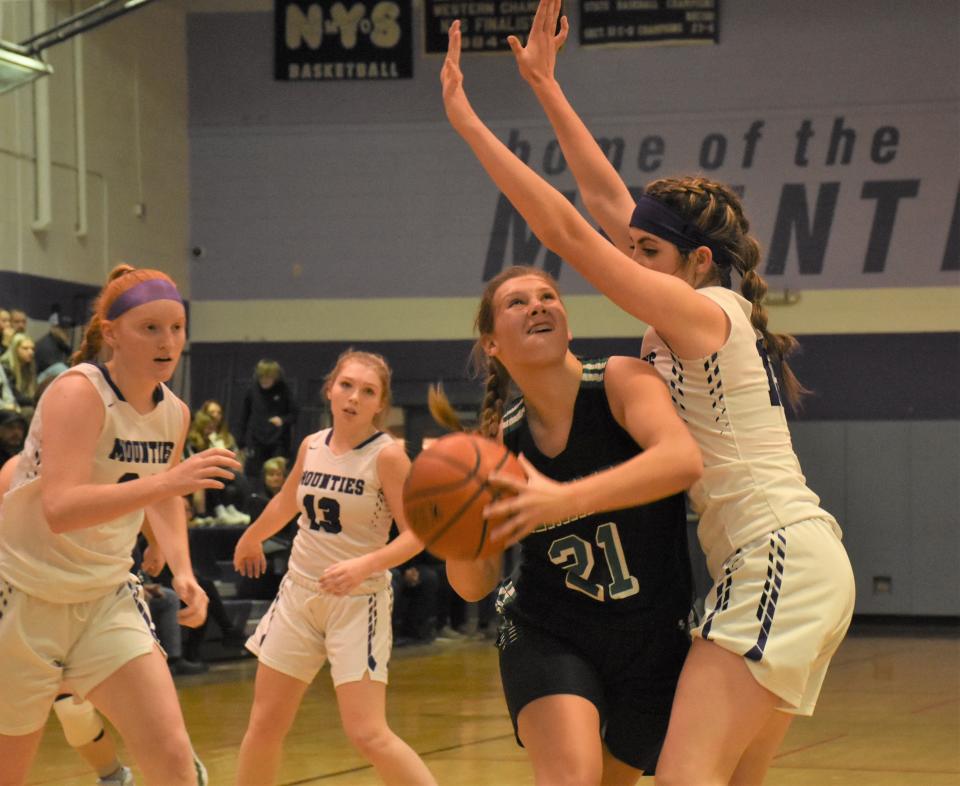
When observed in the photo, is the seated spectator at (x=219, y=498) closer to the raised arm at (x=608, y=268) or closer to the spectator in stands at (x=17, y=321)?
the spectator in stands at (x=17, y=321)

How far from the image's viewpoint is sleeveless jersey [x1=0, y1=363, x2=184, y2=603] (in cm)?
398

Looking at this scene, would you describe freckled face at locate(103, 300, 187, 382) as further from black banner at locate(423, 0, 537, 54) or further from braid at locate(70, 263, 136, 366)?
black banner at locate(423, 0, 537, 54)

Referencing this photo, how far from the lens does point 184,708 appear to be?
8.90 m

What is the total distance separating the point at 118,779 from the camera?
A: 5.70 metres

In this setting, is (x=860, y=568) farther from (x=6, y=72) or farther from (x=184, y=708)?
(x=6, y=72)

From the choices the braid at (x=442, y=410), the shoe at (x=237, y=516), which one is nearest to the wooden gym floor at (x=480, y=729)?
the shoe at (x=237, y=516)

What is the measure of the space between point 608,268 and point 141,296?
64.5 inches

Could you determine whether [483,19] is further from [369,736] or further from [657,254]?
[657,254]

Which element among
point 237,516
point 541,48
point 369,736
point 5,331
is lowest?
point 237,516

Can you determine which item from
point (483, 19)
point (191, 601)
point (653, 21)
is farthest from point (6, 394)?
point (653, 21)

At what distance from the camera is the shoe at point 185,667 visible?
34.3 feet

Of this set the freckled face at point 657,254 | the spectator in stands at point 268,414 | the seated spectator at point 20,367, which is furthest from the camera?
the spectator in stands at point 268,414

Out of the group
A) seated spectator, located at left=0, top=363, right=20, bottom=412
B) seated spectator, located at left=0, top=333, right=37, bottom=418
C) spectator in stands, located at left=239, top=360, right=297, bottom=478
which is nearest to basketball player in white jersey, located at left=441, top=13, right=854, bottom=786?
seated spectator, located at left=0, top=363, right=20, bottom=412

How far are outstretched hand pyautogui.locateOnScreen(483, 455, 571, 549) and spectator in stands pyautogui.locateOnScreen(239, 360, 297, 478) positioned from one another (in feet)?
41.8
